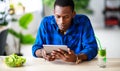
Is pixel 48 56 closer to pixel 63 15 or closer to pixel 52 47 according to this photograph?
pixel 52 47

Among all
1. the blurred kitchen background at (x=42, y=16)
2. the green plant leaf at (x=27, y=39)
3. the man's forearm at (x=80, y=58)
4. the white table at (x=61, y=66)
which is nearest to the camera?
the white table at (x=61, y=66)

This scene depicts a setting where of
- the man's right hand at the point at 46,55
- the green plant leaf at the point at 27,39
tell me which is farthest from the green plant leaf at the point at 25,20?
the man's right hand at the point at 46,55

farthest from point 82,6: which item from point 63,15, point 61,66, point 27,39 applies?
point 61,66

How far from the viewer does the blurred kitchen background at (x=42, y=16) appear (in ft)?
15.9

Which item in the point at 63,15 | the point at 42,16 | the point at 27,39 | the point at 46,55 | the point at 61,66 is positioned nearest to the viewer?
the point at 61,66

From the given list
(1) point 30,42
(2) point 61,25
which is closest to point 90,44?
(2) point 61,25

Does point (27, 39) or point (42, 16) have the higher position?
point (42, 16)

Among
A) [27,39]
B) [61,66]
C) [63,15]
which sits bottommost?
[61,66]

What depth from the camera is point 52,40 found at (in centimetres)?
232

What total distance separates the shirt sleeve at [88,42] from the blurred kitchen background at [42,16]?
2.27m

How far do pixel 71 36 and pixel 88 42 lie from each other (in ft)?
0.54

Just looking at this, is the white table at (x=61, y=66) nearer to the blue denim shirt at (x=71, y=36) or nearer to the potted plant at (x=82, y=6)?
the blue denim shirt at (x=71, y=36)

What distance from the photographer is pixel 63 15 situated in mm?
2135

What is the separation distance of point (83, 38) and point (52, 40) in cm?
28
